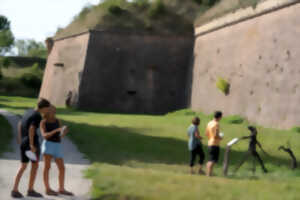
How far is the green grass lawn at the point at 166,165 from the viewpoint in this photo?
777cm

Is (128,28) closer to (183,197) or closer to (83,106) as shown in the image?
(83,106)

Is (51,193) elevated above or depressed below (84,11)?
below

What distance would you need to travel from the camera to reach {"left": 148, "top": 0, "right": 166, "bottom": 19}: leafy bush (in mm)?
33719

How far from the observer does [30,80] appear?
191ft

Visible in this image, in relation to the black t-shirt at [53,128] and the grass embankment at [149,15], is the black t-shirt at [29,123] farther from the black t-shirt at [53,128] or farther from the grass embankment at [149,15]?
the grass embankment at [149,15]

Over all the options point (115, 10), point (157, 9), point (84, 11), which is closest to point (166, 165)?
point (157, 9)

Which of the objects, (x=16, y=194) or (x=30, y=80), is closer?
(x=16, y=194)

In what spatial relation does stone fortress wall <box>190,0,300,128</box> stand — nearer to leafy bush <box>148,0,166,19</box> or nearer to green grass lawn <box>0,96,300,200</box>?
green grass lawn <box>0,96,300,200</box>

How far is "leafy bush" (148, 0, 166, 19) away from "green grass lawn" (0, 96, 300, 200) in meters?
11.1

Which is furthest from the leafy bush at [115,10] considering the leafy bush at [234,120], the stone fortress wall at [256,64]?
the leafy bush at [234,120]

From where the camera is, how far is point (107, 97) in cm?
3328

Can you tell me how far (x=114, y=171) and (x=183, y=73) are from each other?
24.1m

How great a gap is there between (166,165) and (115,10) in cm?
2339

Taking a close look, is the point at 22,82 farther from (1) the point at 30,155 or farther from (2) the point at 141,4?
(1) the point at 30,155
